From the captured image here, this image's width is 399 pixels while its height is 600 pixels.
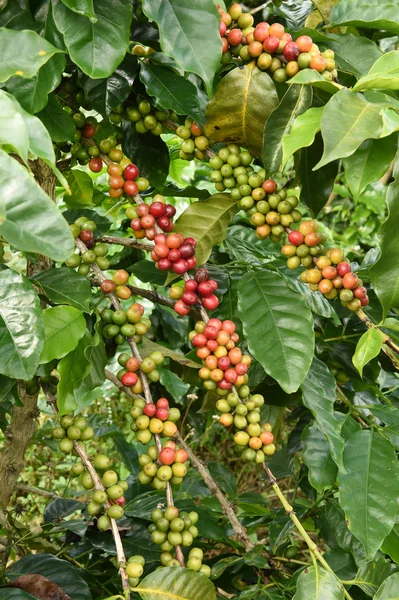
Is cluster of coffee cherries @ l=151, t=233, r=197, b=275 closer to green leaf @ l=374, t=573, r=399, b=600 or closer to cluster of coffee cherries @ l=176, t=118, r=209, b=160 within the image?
cluster of coffee cherries @ l=176, t=118, r=209, b=160

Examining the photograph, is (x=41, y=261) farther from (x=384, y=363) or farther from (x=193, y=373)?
(x=384, y=363)

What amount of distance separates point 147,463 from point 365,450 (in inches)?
11.2

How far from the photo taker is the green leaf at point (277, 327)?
2.47 ft

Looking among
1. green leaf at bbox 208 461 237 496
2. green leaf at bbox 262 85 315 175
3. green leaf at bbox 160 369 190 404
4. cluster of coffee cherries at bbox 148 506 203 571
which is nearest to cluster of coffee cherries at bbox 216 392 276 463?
cluster of coffee cherries at bbox 148 506 203 571

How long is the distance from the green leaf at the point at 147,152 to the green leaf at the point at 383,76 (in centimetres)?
39

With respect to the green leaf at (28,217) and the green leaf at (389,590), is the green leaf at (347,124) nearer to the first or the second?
the green leaf at (28,217)

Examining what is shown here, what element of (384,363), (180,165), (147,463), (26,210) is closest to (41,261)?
(147,463)

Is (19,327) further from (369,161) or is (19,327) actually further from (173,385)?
(173,385)

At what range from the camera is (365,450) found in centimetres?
81

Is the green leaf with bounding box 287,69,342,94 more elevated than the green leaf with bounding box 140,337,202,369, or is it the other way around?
the green leaf with bounding box 287,69,342,94

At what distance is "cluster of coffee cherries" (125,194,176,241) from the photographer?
0.82m

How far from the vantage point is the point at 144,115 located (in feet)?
2.88

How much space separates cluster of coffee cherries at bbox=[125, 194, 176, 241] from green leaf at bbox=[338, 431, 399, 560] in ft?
1.24

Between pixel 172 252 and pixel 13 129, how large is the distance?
33cm
